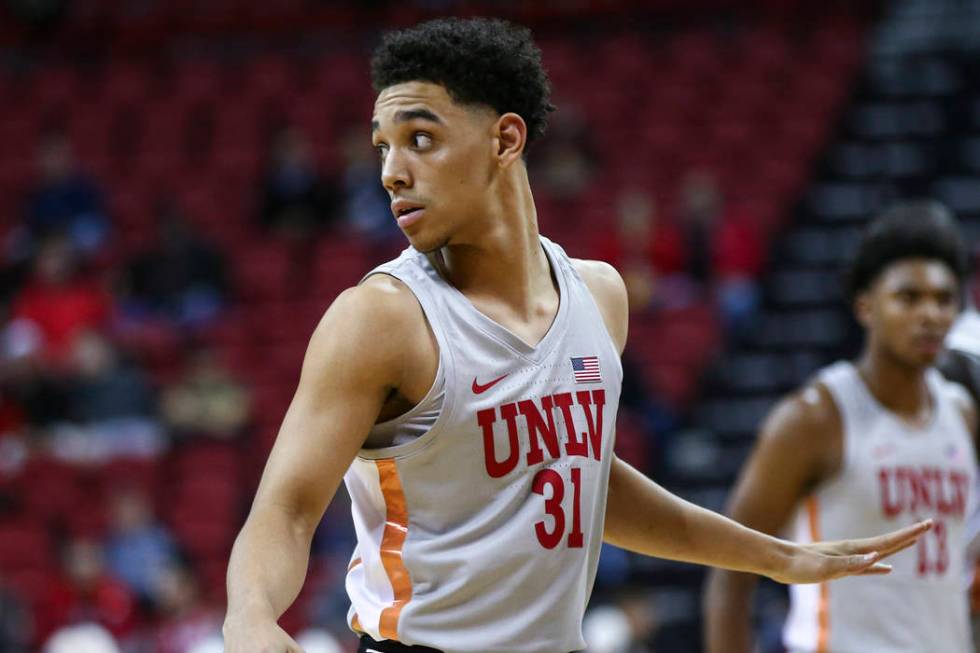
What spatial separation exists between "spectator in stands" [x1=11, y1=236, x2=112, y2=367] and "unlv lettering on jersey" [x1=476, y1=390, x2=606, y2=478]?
9.33 m

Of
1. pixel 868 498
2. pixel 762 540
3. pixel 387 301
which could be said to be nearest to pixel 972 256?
pixel 868 498

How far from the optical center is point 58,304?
473 inches

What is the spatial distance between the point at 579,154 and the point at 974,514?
8.53 metres

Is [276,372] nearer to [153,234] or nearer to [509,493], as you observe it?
[153,234]

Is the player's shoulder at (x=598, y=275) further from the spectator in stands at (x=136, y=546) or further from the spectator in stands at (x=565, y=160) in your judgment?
the spectator in stands at (x=565, y=160)

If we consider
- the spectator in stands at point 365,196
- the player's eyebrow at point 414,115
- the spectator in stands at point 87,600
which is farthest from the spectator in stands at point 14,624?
the player's eyebrow at point 414,115

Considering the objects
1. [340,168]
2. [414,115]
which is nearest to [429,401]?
[414,115]

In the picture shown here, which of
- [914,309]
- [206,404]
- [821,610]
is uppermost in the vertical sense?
[206,404]

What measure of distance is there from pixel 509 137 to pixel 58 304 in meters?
9.62

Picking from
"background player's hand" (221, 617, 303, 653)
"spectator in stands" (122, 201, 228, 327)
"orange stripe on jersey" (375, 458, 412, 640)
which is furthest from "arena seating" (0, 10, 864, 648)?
"background player's hand" (221, 617, 303, 653)

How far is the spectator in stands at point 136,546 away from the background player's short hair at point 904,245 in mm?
6550

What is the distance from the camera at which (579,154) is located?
A: 43.9 ft

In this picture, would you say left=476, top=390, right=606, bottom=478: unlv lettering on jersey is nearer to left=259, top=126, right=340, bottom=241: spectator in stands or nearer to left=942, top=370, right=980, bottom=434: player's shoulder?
left=942, top=370, right=980, bottom=434: player's shoulder

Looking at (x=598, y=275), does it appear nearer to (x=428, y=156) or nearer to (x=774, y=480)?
(x=428, y=156)
